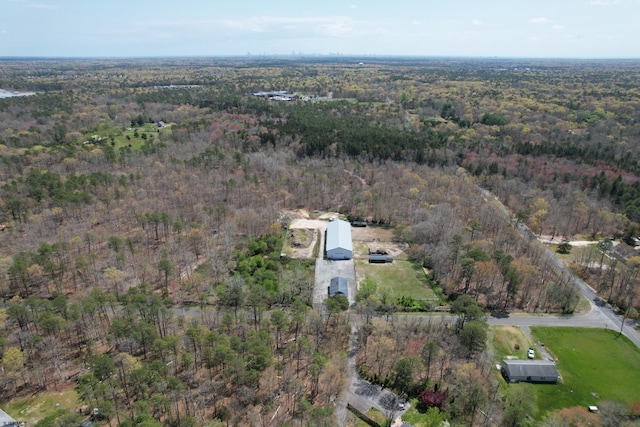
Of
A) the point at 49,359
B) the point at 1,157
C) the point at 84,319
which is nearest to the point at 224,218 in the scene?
the point at 84,319

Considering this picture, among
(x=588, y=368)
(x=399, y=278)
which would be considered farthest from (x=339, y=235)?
(x=588, y=368)

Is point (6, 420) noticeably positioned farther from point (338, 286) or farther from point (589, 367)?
point (589, 367)

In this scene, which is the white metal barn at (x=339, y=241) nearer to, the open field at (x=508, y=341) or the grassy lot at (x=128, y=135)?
the open field at (x=508, y=341)

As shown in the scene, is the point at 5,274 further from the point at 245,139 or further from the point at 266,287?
the point at 245,139

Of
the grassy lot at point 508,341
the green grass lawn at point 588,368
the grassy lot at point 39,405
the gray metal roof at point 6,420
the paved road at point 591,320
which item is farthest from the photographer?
the paved road at point 591,320

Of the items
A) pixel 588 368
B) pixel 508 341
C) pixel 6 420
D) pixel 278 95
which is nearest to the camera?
pixel 6 420

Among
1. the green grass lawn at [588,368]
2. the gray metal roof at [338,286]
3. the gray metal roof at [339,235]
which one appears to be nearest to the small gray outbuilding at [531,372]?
the green grass lawn at [588,368]
